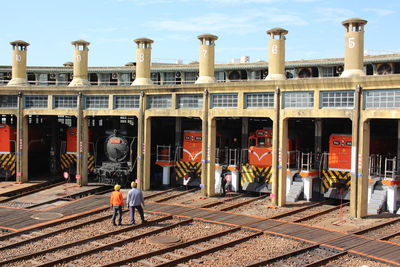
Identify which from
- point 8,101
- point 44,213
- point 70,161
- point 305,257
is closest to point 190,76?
point 70,161

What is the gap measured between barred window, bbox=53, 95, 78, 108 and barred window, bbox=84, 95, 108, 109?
75cm

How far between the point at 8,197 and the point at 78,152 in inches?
177

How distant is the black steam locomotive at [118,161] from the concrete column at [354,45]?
12.8 m

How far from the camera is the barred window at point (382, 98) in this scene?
1730 centimetres

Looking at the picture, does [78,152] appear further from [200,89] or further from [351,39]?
[351,39]

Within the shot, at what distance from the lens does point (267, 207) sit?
20500 mm

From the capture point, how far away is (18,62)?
92.1 feet

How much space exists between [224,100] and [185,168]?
5.58 m

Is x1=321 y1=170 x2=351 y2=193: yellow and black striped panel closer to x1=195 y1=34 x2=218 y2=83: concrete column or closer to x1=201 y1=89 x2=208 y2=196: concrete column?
x1=201 y1=89 x2=208 y2=196: concrete column

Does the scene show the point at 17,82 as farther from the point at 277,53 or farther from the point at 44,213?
the point at 277,53

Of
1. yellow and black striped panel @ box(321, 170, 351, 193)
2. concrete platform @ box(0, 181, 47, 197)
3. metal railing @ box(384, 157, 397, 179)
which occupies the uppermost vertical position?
metal railing @ box(384, 157, 397, 179)

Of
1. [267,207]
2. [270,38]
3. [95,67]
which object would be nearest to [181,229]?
[267,207]

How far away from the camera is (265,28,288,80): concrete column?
2166 centimetres

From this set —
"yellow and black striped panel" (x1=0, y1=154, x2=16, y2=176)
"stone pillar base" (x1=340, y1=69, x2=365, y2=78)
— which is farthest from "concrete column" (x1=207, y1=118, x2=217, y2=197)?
"yellow and black striped panel" (x1=0, y1=154, x2=16, y2=176)
